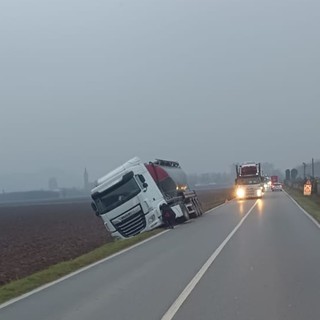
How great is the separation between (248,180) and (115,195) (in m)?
37.4

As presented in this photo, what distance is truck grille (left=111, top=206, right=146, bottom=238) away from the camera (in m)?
31.3

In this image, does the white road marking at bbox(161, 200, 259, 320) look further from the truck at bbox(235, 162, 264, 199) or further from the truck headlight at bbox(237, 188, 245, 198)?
the truck headlight at bbox(237, 188, 245, 198)

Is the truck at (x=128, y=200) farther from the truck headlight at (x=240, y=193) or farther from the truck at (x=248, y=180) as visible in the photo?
the truck headlight at (x=240, y=193)

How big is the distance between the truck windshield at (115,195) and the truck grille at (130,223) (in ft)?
2.14

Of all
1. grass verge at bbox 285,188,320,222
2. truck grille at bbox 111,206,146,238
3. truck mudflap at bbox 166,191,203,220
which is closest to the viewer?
truck grille at bbox 111,206,146,238

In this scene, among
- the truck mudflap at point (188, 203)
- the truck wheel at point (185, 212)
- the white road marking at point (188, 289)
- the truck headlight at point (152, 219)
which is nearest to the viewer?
the white road marking at point (188, 289)

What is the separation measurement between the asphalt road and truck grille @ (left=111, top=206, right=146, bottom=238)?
381 inches

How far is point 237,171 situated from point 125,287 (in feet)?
185

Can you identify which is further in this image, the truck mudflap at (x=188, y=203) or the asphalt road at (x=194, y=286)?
the truck mudflap at (x=188, y=203)

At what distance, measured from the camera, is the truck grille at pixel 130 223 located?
31344 millimetres

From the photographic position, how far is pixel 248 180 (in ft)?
222

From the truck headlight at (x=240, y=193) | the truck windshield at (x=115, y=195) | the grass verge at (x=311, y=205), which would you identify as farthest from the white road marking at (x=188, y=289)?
the truck headlight at (x=240, y=193)

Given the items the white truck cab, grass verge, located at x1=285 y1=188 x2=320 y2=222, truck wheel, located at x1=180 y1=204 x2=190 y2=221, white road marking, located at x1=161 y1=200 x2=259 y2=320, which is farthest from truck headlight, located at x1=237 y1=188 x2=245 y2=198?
white road marking, located at x1=161 y1=200 x2=259 y2=320

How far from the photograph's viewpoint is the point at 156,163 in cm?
3741
